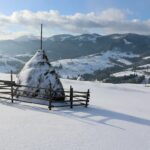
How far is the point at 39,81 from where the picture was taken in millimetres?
25359

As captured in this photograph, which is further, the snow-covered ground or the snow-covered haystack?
the snow-covered haystack

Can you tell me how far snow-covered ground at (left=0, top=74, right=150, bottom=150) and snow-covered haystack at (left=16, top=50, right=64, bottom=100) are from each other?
1330 millimetres

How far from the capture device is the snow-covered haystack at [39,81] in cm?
2511

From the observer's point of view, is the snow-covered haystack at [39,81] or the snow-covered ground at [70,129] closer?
the snow-covered ground at [70,129]

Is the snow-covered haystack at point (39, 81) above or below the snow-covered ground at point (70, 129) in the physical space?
above

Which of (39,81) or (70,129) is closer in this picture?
(70,129)

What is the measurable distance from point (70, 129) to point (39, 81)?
8.51 meters

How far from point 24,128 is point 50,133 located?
152 cm

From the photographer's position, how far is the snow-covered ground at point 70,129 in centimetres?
1465

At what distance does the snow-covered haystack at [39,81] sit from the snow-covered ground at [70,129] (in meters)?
1.33

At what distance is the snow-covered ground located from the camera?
1465 cm

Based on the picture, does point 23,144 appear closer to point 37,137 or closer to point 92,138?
point 37,137

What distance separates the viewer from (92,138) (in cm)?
1602

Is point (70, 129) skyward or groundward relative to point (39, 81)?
groundward
